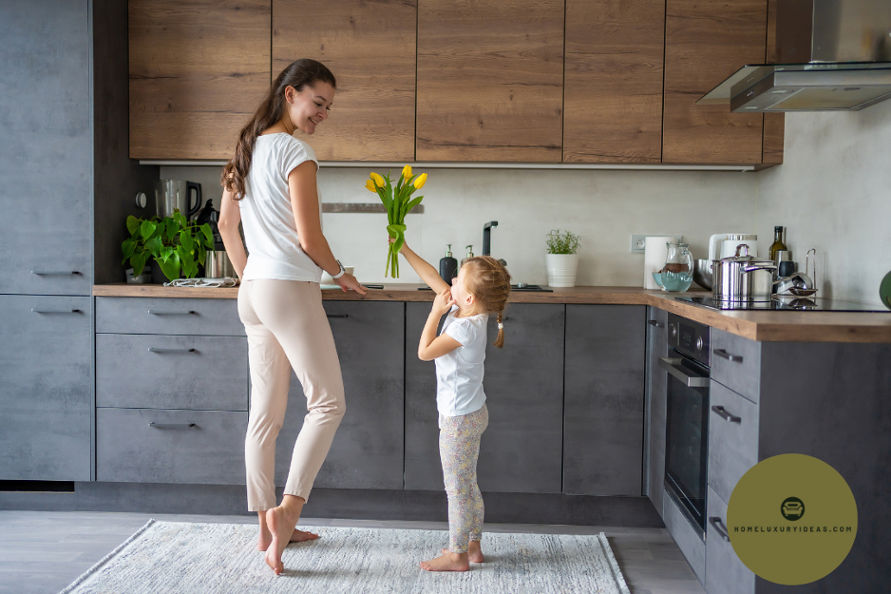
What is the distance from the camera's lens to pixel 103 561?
7.22 ft

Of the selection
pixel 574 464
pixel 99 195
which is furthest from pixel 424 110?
pixel 574 464

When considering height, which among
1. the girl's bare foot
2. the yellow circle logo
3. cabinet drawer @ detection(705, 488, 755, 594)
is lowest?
the girl's bare foot

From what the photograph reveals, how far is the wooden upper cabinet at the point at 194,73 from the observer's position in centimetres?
285

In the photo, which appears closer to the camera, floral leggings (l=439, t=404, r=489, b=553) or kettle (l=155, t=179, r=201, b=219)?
floral leggings (l=439, t=404, r=489, b=553)

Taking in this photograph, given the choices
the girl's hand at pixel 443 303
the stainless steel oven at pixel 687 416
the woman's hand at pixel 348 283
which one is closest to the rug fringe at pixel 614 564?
the stainless steel oven at pixel 687 416

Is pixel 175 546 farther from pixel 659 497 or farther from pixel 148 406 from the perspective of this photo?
pixel 659 497

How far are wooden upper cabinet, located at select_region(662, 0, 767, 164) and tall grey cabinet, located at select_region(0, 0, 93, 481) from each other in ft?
7.39

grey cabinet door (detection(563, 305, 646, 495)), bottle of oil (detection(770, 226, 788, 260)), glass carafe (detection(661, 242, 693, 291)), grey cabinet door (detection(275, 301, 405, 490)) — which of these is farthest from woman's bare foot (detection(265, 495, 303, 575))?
bottle of oil (detection(770, 226, 788, 260))

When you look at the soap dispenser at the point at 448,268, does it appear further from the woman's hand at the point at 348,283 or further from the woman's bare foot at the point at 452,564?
the woman's bare foot at the point at 452,564

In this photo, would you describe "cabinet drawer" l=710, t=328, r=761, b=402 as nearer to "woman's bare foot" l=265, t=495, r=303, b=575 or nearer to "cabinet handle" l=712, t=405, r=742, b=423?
"cabinet handle" l=712, t=405, r=742, b=423

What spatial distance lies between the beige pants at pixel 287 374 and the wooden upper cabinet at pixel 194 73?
1.01 metres

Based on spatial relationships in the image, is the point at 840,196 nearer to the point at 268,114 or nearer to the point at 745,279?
the point at 745,279

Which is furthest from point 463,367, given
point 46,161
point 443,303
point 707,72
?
point 46,161

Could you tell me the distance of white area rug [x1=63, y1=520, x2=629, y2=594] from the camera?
6.77 feet
